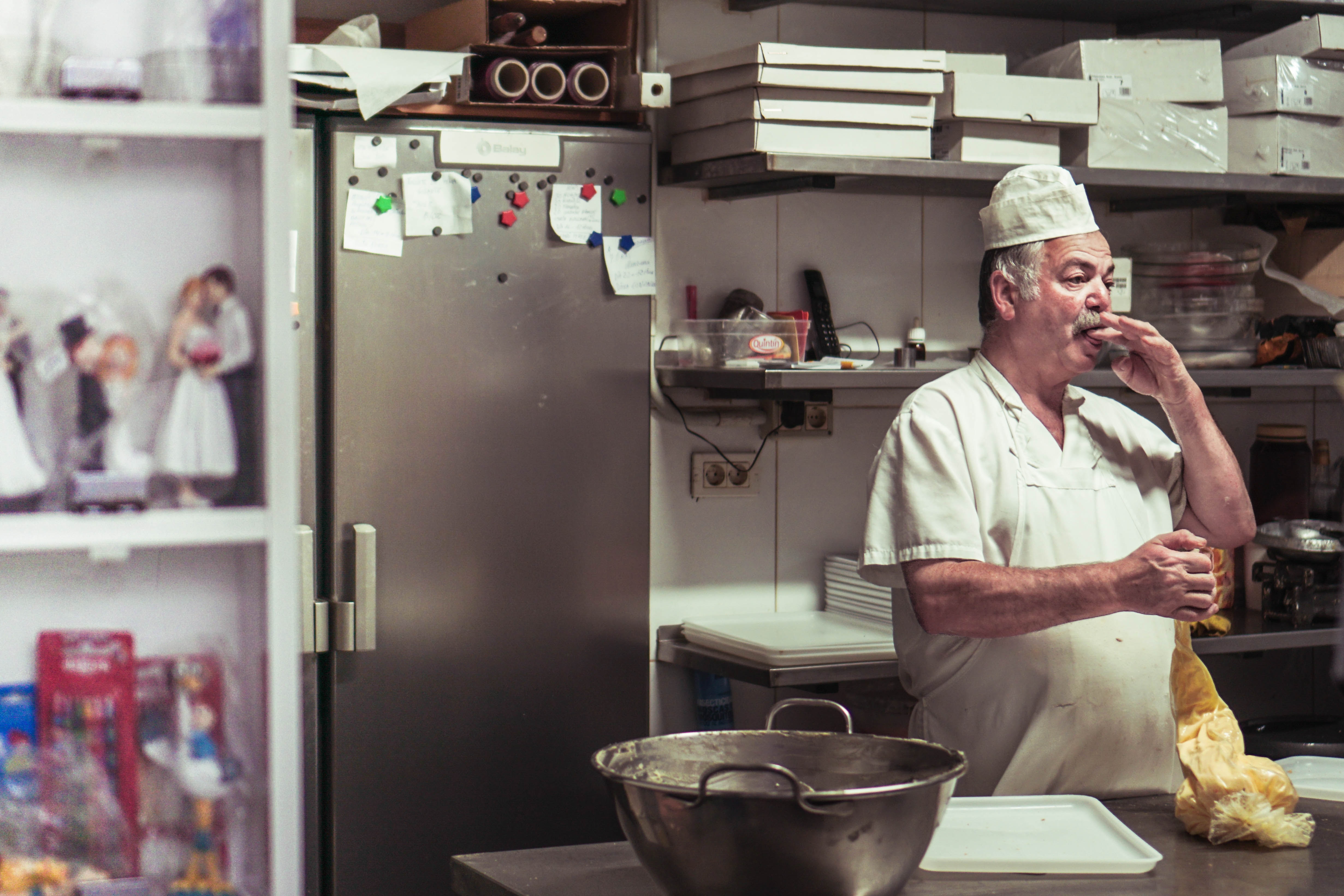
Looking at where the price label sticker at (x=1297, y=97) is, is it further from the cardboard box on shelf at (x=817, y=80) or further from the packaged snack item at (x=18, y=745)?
the packaged snack item at (x=18, y=745)

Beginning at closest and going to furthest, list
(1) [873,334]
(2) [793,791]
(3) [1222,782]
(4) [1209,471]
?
(2) [793,791] → (3) [1222,782] → (4) [1209,471] → (1) [873,334]

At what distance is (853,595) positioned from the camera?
3.08 meters

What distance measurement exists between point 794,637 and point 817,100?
1.02m

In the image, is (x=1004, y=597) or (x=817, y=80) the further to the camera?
(x=817, y=80)

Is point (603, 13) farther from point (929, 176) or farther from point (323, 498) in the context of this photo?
point (323, 498)

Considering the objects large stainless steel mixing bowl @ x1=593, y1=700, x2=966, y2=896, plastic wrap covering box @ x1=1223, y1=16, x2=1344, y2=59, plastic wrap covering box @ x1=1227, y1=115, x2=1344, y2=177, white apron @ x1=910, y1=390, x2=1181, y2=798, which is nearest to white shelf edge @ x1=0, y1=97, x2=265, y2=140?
large stainless steel mixing bowl @ x1=593, y1=700, x2=966, y2=896

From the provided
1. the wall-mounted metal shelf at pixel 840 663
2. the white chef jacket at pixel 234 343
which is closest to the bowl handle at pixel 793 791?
the white chef jacket at pixel 234 343

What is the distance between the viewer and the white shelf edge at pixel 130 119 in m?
1.24

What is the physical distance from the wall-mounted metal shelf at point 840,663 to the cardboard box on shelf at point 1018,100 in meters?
1.05

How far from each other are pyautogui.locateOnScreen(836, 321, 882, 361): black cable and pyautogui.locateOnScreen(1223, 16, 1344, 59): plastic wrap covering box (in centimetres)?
97

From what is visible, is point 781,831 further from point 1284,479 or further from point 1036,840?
point 1284,479

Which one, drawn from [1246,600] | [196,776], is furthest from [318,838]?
[1246,600]

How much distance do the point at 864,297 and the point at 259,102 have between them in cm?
204

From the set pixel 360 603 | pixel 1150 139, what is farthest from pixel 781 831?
pixel 1150 139
